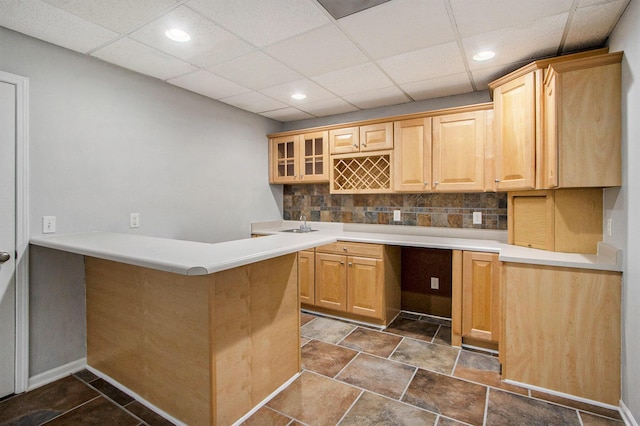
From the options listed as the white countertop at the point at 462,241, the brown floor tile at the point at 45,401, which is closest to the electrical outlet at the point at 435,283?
the white countertop at the point at 462,241

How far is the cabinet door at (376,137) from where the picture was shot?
3.38m

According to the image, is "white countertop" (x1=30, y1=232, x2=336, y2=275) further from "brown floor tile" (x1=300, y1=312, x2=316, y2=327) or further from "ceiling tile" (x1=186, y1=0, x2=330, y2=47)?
"brown floor tile" (x1=300, y1=312, x2=316, y2=327)

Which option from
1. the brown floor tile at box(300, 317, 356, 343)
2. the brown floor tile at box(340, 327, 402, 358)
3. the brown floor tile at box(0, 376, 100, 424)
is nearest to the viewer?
the brown floor tile at box(0, 376, 100, 424)

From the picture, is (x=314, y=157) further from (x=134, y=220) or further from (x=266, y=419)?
(x=266, y=419)

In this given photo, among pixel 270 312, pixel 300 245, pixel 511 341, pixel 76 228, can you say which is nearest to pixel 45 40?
pixel 76 228

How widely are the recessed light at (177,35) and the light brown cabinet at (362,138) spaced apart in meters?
1.91

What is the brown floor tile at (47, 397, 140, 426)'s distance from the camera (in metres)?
1.85

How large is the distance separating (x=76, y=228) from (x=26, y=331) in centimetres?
73

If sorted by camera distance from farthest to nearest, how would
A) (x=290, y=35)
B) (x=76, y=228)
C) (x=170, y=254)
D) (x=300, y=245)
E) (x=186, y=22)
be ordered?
(x=76, y=228), (x=290, y=35), (x=186, y=22), (x=300, y=245), (x=170, y=254)

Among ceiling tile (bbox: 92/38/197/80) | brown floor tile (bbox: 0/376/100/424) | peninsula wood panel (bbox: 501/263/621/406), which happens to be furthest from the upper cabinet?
brown floor tile (bbox: 0/376/100/424)

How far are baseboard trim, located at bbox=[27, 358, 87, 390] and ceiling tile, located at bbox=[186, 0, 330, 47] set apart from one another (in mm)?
2586

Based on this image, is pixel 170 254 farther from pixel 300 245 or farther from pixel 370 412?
pixel 370 412

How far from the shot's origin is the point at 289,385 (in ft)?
7.20

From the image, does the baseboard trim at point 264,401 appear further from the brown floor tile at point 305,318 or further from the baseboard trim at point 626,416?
the baseboard trim at point 626,416
